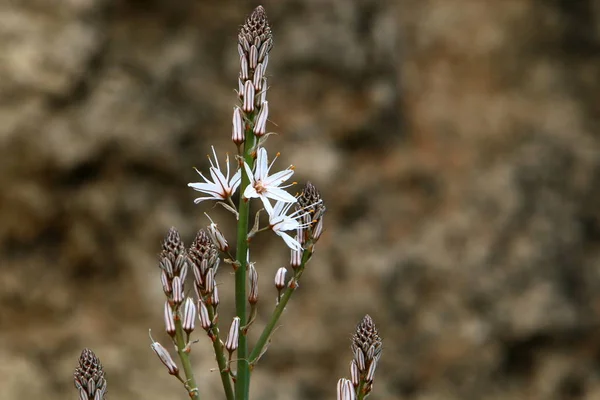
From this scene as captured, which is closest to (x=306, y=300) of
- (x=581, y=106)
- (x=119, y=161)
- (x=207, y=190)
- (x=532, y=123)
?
(x=119, y=161)

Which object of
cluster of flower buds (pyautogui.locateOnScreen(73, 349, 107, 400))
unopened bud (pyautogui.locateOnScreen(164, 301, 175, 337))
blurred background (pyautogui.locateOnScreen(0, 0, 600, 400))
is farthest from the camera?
blurred background (pyautogui.locateOnScreen(0, 0, 600, 400))

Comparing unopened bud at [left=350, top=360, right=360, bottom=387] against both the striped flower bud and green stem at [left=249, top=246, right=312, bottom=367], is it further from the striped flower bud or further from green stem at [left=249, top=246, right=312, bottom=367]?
the striped flower bud

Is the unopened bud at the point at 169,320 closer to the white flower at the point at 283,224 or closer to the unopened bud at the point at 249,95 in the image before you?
the white flower at the point at 283,224

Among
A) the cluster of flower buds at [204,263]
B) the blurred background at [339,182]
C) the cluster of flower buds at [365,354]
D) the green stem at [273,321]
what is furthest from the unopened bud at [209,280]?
the blurred background at [339,182]

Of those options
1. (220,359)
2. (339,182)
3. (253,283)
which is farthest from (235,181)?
(339,182)

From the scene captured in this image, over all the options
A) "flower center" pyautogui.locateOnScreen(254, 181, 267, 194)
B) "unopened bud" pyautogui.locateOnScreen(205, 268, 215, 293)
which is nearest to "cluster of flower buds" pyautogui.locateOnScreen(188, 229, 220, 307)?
"unopened bud" pyautogui.locateOnScreen(205, 268, 215, 293)

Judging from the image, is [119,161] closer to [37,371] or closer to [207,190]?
[37,371]

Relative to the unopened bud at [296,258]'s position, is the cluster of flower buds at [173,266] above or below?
below
